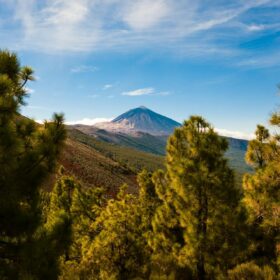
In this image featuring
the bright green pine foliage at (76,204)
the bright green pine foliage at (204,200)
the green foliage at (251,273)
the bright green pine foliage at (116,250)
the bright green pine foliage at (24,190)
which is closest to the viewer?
the bright green pine foliage at (24,190)

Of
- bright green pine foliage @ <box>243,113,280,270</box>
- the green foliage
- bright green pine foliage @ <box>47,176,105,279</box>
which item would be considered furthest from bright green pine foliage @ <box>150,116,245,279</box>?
bright green pine foliage @ <box>47,176,105,279</box>

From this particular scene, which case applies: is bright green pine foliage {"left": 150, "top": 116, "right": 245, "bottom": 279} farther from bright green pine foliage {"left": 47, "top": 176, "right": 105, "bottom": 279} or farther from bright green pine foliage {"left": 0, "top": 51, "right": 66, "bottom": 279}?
bright green pine foliage {"left": 0, "top": 51, "right": 66, "bottom": 279}

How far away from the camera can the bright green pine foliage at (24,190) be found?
782cm

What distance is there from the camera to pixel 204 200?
15.2m

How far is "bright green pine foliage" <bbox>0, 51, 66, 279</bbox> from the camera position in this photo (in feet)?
25.7

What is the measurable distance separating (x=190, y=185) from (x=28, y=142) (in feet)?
28.2

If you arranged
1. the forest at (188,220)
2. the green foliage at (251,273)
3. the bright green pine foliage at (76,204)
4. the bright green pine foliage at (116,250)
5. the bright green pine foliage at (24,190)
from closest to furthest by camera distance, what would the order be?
1. the bright green pine foliage at (24,190)
2. the forest at (188,220)
3. the bright green pine foliage at (116,250)
4. the green foliage at (251,273)
5. the bright green pine foliage at (76,204)

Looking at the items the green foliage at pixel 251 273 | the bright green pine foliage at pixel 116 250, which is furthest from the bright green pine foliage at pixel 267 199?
the bright green pine foliage at pixel 116 250

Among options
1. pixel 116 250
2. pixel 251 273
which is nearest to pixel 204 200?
pixel 251 273

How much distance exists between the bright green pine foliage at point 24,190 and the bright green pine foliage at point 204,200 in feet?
26.4

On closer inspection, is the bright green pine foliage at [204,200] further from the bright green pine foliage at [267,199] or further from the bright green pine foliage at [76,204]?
the bright green pine foliage at [76,204]

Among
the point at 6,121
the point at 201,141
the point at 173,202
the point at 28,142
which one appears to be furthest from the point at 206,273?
the point at 6,121

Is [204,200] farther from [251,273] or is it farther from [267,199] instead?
[251,273]

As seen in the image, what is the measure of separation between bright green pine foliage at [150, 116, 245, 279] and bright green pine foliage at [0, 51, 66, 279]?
316 inches
